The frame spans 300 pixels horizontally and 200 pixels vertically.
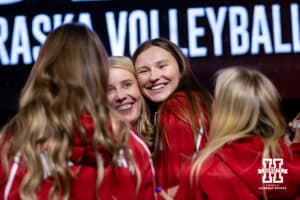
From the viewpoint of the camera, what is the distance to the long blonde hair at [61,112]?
253 cm

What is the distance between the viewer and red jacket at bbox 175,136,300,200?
2.82 m

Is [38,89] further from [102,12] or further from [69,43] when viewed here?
[102,12]

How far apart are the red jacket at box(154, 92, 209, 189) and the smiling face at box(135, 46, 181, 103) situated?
1.36 ft

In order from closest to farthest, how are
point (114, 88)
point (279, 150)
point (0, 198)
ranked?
point (0, 198)
point (279, 150)
point (114, 88)

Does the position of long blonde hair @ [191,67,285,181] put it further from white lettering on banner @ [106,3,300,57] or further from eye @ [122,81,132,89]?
white lettering on banner @ [106,3,300,57]

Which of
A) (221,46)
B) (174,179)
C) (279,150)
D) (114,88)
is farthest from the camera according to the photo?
(221,46)

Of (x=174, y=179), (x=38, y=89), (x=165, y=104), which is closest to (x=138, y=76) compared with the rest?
(x=165, y=104)

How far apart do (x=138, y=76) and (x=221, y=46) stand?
119cm

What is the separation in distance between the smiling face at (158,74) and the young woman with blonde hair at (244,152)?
104cm

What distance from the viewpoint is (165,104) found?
142 inches

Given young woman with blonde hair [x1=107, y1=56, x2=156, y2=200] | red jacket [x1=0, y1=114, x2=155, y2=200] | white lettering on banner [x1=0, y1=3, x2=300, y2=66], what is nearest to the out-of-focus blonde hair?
young woman with blonde hair [x1=107, y1=56, x2=156, y2=200]

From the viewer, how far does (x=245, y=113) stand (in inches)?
114

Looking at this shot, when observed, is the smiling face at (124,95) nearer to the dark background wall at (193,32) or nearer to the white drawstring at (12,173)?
the dark background wall at (193,32)

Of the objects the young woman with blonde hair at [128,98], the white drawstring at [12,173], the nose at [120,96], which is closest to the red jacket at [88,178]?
the white drawstring at [12,173]
